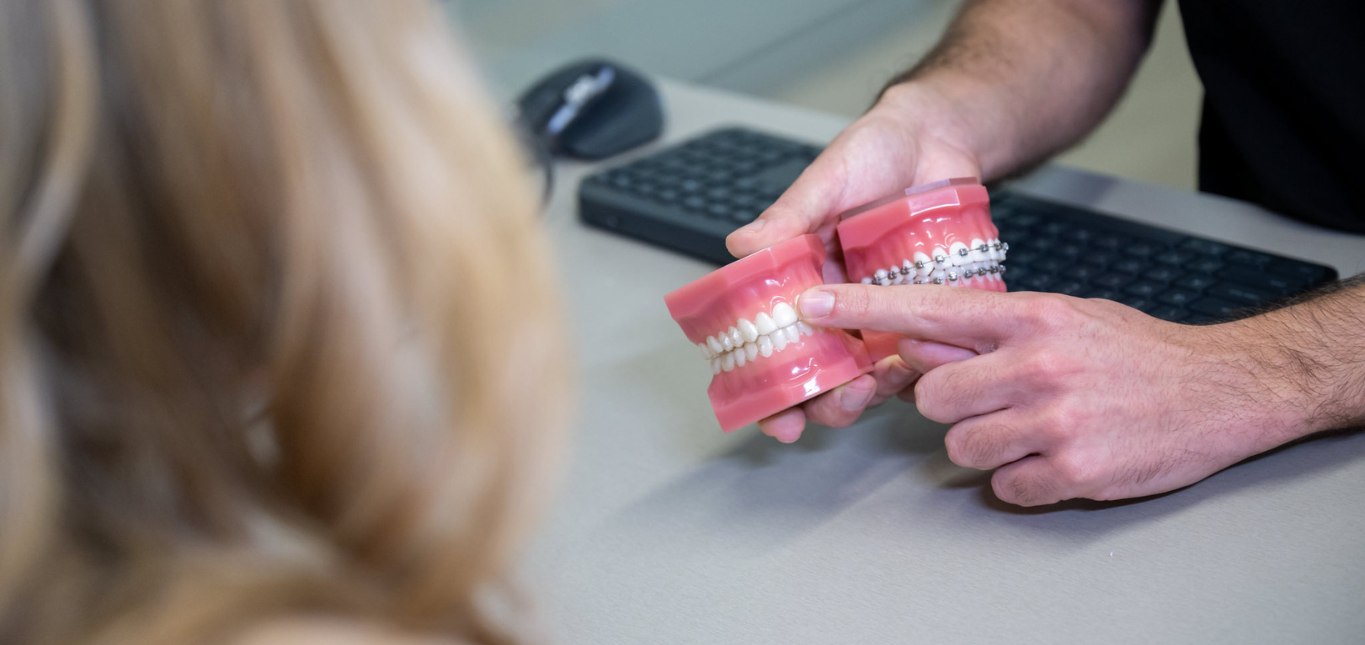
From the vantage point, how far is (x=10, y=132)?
0.34m

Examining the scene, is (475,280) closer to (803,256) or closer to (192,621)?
(192,621)

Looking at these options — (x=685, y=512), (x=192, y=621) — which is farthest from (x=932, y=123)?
(x=192, y=621)

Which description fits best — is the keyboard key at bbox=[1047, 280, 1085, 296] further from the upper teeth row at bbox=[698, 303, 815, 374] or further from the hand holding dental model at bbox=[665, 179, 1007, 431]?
the upper teeth row at bbox=[698, 303, 815, 374]

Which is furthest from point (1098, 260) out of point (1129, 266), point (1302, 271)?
point (1302, 271)

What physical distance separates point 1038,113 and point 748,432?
0.46m

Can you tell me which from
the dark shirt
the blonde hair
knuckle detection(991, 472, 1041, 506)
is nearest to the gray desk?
knuckle detection(991, 472, 1041, 506)

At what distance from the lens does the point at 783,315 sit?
69 centimetres

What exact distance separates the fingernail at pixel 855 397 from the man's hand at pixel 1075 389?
1.3 inches

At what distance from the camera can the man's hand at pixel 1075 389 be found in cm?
66

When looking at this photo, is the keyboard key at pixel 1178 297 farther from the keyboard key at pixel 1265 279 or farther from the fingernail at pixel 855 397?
the fingernail at pixel 855 397

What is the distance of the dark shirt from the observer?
96cm

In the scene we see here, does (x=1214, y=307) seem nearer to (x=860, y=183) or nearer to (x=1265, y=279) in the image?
(x=1265, y=279)

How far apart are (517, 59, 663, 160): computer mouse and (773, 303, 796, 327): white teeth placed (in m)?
0.56

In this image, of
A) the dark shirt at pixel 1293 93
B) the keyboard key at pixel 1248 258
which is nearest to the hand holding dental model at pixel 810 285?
the keyboard key at pixel 1248 258
